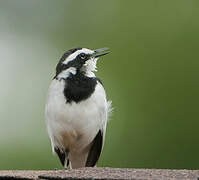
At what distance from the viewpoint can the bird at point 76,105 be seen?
677 centimetres

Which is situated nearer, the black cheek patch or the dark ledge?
the dark ledge

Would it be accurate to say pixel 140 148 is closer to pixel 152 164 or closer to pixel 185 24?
pixel 152 164

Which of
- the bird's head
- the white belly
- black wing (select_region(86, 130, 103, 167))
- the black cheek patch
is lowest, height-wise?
black wing (select_region(86, 130, 103, 167))

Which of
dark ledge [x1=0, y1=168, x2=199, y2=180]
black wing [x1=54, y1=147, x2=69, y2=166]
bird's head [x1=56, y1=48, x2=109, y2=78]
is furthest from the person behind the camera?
black wing [x1=54, y1=147, x2=69, y2=166]

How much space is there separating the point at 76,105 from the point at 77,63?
498 millimetres

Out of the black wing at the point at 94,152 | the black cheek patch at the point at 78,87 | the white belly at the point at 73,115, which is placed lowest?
the black wing at the point at 94,152

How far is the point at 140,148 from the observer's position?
26.3ft

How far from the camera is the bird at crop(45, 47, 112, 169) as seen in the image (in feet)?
22.2

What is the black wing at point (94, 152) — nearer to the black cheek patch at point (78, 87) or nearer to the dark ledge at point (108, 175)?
the black cheek patch at point (78, 87)

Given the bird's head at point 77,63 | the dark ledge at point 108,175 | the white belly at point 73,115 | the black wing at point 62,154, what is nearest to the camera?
the dark ledge at point 108,175

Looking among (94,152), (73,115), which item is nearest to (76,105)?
(73,115)

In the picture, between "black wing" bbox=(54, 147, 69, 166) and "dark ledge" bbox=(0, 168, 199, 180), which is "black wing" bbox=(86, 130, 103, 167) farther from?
"dark ledge" bbox=(0, 168, 199, 180)

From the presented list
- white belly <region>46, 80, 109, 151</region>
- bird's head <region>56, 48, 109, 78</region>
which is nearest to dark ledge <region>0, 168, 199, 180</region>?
white belly <region>46, 80, 109, 151</region>

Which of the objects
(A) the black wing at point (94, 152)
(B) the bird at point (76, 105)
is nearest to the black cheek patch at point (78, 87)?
(B) the bird at point (76, 105)
